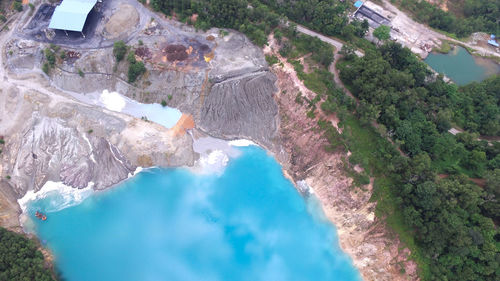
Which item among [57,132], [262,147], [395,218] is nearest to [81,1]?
[57,132]

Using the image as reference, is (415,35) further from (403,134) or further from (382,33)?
(403,134)

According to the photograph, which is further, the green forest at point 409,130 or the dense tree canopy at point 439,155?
the green forest at point 409,130

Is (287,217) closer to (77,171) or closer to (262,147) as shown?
(262,147)

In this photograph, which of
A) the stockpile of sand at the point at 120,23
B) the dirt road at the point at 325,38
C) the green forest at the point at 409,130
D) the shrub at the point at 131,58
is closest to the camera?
the green forest at the point at 409,130

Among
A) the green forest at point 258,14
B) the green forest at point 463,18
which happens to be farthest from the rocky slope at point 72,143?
the green forest at point 463,18

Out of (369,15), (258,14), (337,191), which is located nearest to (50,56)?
(258,14)

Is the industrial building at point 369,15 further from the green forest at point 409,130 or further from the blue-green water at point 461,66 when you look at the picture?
the blue-green water at point 461,66

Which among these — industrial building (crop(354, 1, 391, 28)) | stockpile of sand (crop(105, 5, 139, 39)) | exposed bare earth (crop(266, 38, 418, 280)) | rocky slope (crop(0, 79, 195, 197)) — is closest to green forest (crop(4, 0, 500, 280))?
exposed bare earth (crop(266, 38, 418, 280))
